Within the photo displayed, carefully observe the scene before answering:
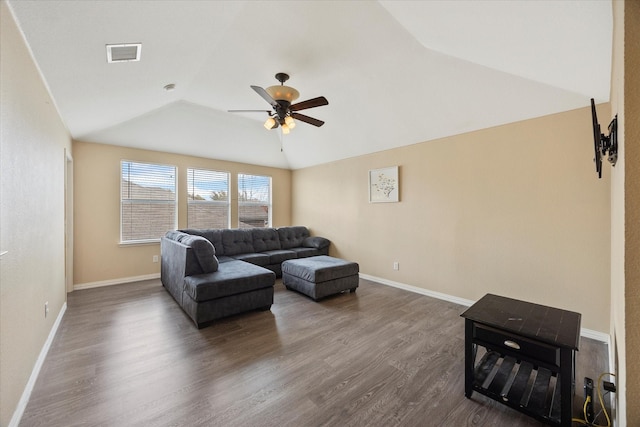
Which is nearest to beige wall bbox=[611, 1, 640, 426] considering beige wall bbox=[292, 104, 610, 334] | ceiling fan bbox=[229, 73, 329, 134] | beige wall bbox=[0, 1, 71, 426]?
ceiling fan bbox=[229, 73, 329, 134]

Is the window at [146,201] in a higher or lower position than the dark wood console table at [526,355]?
higher

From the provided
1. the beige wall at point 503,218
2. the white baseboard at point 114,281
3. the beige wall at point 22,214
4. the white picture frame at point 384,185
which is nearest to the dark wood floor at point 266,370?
the beige wall at point 22,214

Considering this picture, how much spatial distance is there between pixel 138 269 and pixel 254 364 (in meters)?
3.73

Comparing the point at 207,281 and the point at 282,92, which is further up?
the point at 282,92

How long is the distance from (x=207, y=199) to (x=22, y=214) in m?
3.82

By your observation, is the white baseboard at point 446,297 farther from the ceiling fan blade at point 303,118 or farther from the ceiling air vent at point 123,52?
the ceiling air vent at point 123,52

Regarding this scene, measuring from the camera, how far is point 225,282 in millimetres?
2955

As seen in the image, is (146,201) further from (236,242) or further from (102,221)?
(236,242)

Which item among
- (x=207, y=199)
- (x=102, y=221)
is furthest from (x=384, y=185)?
(x=102, y=221)

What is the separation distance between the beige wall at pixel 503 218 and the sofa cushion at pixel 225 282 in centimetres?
230

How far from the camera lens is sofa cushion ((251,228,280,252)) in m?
5.25

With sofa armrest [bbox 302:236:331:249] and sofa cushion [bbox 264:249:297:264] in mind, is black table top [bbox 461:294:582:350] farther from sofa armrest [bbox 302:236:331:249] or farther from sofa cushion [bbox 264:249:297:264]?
sofa armrest [bbox 302:236:331:249]

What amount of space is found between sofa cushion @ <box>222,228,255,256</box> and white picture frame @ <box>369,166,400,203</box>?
2486mm

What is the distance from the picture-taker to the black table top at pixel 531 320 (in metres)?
1.51
